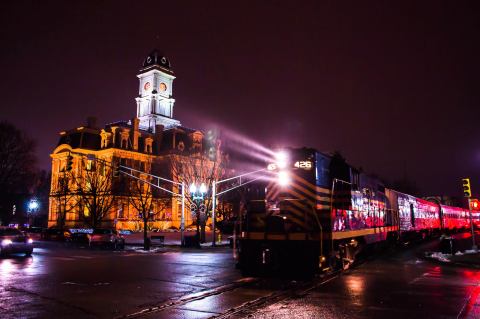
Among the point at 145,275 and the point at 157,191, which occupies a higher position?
the point at 157,191

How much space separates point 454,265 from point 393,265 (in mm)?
2718

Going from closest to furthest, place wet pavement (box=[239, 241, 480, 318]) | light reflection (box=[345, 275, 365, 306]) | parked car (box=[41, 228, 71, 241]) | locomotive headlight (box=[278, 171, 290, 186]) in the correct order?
wet pavement (box=[239, 241, 480, 318])
light reflection (box=[345, 275, 365, 306])
locomotive headlight (box=[278, 171, 290, 186])
parked car (box=[41, 228, 71, 241])

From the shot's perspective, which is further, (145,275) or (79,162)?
(79,162)

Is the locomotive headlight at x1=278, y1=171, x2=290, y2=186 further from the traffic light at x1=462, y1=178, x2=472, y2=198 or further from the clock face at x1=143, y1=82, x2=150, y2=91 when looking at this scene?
the clock face at x1=143, y1=82, x2=150, y2=91

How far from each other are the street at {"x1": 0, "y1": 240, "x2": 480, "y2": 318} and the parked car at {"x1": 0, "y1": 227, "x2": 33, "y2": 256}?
22.8 feet

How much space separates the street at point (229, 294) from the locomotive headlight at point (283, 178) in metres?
3.43

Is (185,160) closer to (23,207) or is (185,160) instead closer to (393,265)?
(393,265)

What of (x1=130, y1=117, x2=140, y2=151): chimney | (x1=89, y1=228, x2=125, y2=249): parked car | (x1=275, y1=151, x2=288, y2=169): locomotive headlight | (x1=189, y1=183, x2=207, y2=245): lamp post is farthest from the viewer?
(x1=130, y1=117, x2=140, y2=151): chimney

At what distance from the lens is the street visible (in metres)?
9.16

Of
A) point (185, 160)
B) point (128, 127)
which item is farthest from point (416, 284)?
point (128, 127)

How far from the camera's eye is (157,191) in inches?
2756

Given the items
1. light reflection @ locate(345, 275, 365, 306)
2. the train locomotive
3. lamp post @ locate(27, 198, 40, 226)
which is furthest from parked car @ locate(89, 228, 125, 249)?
lamp post @ locate(27, 198, 40, 226)

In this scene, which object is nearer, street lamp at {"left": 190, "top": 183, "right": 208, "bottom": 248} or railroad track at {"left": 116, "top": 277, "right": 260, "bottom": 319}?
railroad track at {"left": 116, "top": 277, "right": 260, "bottom": 319}

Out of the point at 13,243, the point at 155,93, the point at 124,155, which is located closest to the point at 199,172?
the point at 13,243
